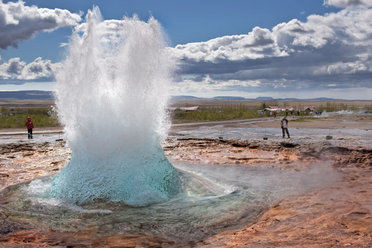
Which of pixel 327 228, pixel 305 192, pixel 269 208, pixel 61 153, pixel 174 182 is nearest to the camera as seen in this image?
pixel 327 228

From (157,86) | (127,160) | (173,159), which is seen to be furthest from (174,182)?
(173,159)

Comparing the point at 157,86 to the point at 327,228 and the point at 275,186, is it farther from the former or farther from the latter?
the point at 327,228

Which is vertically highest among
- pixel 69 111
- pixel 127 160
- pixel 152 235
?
pixel 69 111

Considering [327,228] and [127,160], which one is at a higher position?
[127,160]

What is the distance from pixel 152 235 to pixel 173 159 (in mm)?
7365

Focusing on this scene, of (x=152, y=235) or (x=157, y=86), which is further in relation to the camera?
(x=157, y=86)

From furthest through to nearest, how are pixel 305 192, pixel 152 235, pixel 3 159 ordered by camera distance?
pixel 3 159 → pixel 305 192 → pixel 152 235

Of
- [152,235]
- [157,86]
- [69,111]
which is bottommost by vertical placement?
[152,235]

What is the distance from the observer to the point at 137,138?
A: 766 centimetres

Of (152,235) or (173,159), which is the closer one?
(152,235)

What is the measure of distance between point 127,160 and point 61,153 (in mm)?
7397

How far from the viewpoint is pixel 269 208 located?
20.8 ft

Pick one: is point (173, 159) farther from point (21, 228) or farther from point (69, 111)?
point (21, 228)

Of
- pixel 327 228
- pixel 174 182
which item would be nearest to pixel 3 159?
pixel 174 182
